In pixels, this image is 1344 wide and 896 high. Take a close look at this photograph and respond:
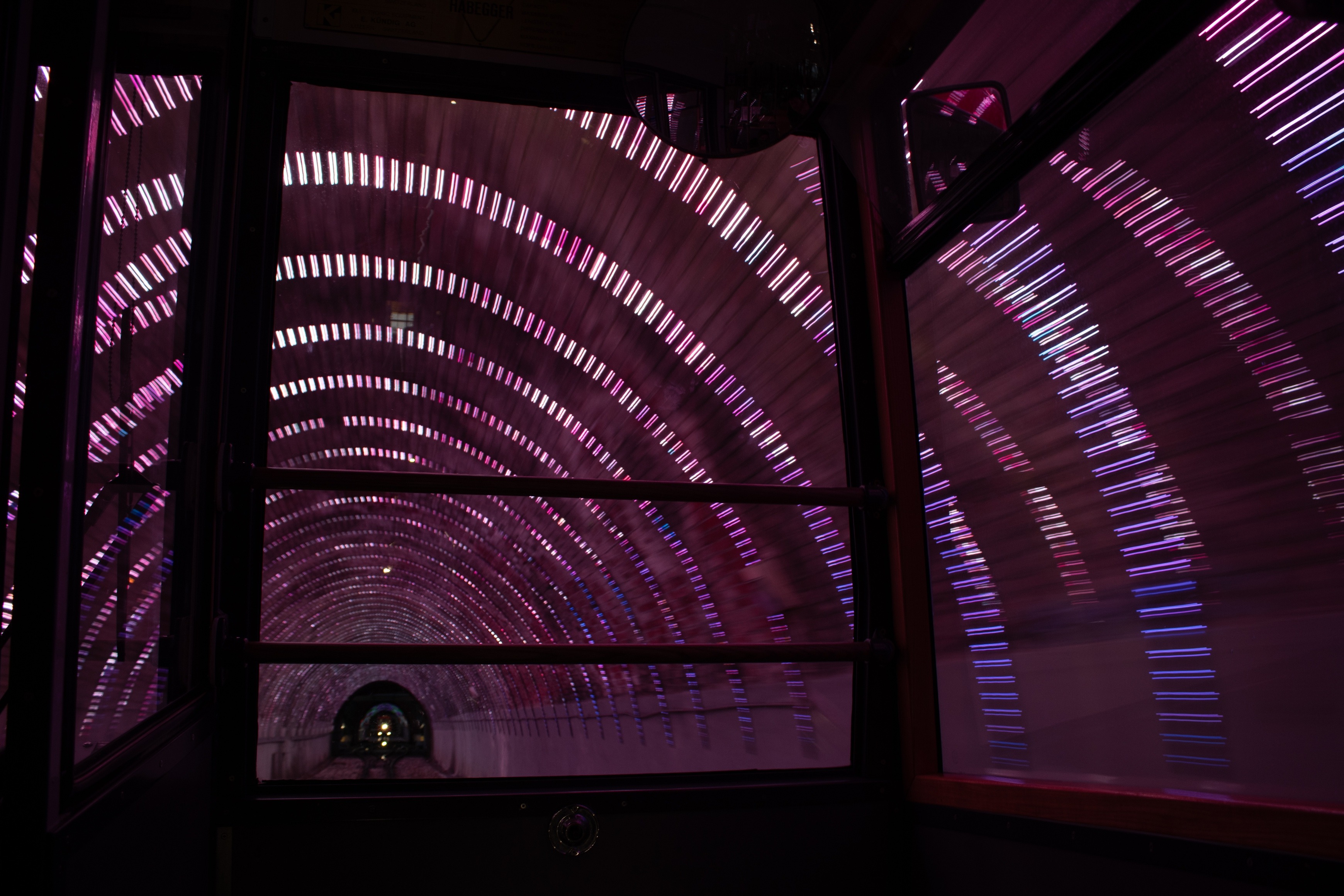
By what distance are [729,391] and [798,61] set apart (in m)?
1.41

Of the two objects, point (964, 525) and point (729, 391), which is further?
point (729, 391)

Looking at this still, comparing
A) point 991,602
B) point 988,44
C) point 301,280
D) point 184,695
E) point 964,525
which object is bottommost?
point 184,695

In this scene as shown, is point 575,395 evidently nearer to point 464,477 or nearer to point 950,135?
point 464,477

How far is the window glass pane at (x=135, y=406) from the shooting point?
1.78 meters

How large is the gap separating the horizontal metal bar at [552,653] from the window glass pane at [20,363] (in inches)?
46.2

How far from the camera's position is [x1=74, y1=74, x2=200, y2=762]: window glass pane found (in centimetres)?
178

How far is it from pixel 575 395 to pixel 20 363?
7.27 feet

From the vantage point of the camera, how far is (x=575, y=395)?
11.7 feet

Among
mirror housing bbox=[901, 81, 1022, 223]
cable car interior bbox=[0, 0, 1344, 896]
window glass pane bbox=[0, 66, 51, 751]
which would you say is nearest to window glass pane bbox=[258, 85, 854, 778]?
cable car interior bbox=[0, 0, 1344, 896]

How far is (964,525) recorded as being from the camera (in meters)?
3.06

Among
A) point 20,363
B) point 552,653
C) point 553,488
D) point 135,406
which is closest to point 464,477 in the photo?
point 553,488

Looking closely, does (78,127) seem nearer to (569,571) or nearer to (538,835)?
(538,835)

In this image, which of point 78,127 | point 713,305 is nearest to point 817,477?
point 713,305

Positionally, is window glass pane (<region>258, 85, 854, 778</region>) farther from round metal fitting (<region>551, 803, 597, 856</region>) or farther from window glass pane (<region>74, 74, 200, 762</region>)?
A: window glass pane (<region>74, 74, 200, 762</region>)
